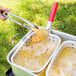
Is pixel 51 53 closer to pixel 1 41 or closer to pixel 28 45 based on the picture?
pixel 28 45

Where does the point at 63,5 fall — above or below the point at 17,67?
above

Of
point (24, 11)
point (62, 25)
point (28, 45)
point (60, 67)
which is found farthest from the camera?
point (24, 11)

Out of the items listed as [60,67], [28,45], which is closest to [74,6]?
[28,45]

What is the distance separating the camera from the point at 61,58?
1.19 metres

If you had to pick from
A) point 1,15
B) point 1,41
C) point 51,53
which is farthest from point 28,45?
point 1,41

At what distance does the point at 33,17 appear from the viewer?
2189mm

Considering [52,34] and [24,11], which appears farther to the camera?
[24,11]

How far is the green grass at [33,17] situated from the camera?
1.93 m

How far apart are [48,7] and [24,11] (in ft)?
1.27

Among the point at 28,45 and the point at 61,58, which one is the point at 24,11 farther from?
the point at 61,58

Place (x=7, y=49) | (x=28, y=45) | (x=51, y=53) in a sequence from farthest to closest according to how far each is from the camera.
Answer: (x=7, y=49) < (x=28, y=45) < (x=51, y=53)

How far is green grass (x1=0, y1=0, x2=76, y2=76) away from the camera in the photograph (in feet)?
6.32

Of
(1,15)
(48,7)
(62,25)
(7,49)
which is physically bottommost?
(7,49)

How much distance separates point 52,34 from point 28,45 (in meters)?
0.24
